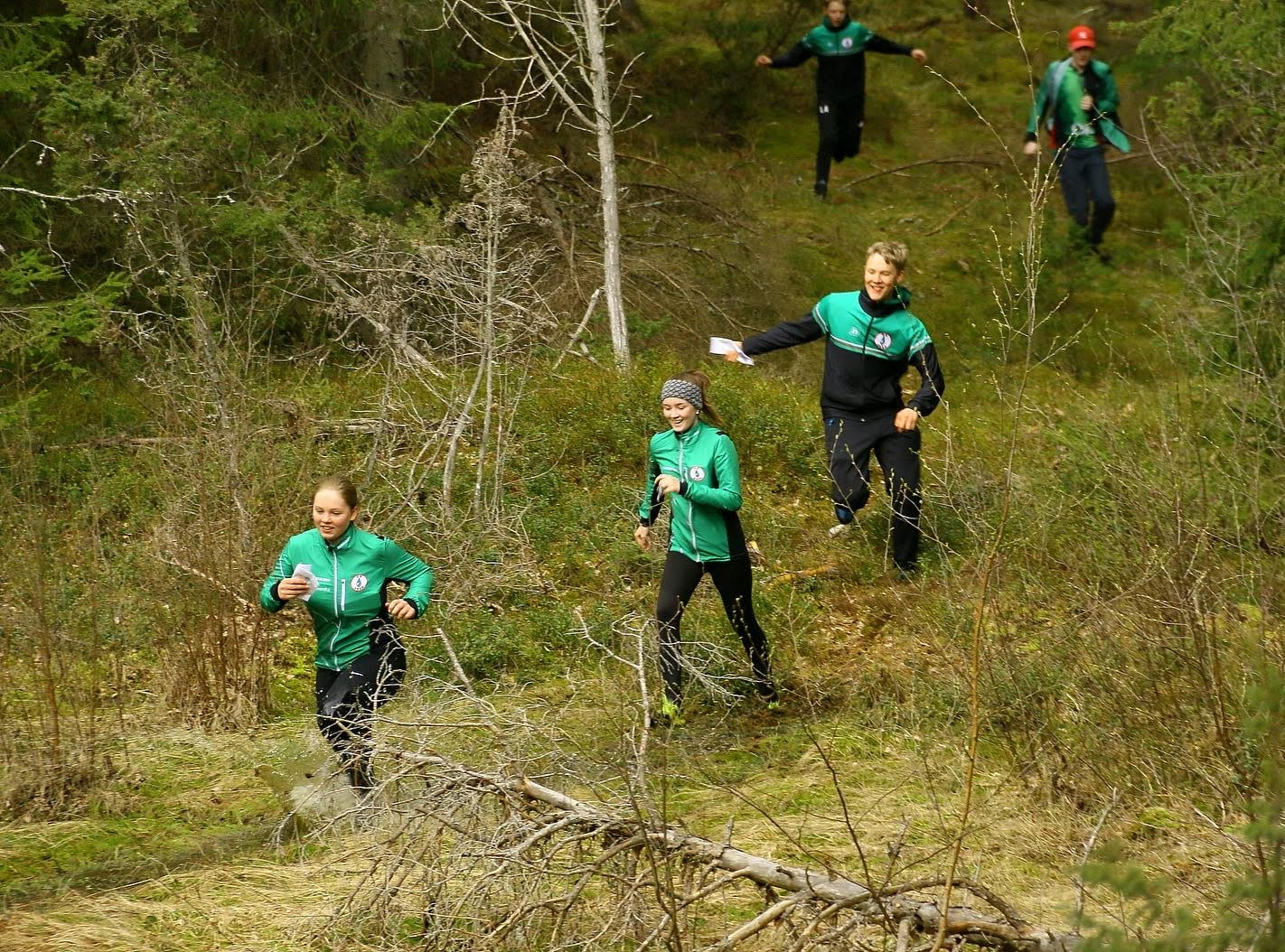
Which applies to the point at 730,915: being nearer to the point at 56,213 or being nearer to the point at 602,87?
the point at 602,87

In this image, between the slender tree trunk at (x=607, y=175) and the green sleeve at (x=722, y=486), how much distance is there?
13.9 feet

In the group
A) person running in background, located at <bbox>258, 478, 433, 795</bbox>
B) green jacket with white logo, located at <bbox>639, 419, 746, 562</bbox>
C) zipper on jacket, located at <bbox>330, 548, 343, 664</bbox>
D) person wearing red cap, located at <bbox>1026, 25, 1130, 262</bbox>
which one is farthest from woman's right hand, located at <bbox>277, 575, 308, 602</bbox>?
person wearing red cap, located at <bbox>1026, 25, 1130, 262</bbox>

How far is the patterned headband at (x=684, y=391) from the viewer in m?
6.84

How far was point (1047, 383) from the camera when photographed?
12.8 m

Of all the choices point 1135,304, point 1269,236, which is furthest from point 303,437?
point 1135,304

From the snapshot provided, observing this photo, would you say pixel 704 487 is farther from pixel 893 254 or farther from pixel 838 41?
pixel 838 41

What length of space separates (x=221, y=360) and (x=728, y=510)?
146 inches

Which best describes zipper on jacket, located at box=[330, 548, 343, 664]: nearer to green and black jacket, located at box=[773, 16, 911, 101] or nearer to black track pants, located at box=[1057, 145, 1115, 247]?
black track pants, located at box=[1057, 145, 1115, 247]

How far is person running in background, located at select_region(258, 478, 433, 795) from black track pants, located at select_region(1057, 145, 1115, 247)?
899cm

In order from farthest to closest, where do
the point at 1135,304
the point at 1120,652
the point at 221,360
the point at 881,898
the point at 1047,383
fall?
the point at 1135,304 → the point at 1047,383 → the point at 221,360 → the point at 1120,652 → the point at 881,898

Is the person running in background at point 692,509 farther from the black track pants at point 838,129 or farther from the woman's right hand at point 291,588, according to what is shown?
the black track pants at point 838,129

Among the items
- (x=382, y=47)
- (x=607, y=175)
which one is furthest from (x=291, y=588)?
(x=382, y=47)

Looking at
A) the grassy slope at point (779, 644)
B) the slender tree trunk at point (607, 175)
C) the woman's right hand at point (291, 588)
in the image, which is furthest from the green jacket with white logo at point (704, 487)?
the slender tree trunk at point (607, 175)

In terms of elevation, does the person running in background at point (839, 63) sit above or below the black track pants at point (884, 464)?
above
